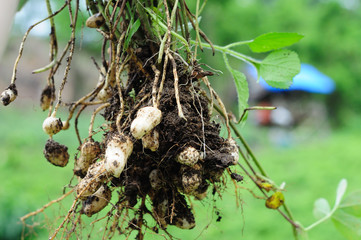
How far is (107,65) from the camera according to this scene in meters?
0.61

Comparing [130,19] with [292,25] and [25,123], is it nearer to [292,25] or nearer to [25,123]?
[25,123]

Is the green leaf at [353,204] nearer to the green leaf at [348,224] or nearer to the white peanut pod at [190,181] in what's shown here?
the green leaf at [348,224]

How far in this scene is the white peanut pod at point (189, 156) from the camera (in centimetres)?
49

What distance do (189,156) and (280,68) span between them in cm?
28

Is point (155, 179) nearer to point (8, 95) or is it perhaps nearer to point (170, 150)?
point (170, 150)

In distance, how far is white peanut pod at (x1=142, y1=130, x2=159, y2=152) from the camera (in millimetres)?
489

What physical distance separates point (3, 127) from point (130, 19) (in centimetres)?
624

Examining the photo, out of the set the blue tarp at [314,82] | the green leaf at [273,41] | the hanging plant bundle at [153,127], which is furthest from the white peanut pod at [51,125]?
the blue tarp at [314,82]

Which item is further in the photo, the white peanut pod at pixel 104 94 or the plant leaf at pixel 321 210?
the plant leaf at pixel 321 210

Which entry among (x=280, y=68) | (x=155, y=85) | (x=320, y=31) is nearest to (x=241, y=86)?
(x=280, y=68)

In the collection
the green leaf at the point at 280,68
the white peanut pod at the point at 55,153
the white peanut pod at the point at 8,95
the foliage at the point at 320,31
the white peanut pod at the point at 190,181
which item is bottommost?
the foliage at the point at 320,31

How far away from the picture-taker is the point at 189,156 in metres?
0.49

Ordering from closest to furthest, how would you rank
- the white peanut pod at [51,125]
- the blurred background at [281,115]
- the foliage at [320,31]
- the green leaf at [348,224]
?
1. the white peanut pod at [51,125]
2. the green leaf at [348,224]
3. the blurred background at [281,115]
4. the foliage at [320,31]

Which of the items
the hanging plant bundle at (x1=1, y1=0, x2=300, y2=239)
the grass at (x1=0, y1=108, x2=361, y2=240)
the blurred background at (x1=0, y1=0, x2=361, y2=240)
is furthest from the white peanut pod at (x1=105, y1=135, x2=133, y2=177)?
the blurred background at (x1=0, y1=0, x2=361, y2=240)
